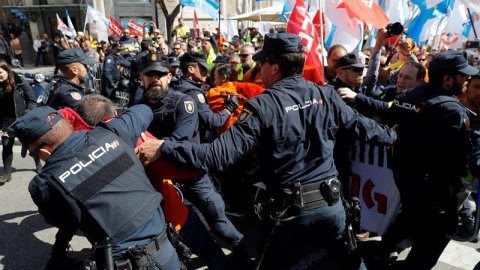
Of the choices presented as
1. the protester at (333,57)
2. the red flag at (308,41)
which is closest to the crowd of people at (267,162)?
the red flag at (308,41)

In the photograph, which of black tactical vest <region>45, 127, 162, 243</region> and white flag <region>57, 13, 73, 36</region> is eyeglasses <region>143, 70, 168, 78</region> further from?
white flag <region>57, 13, 73, 36</region>

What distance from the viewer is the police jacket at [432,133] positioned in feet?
8.36

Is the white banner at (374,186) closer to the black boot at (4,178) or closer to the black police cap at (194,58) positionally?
the black police cap at (194,58)

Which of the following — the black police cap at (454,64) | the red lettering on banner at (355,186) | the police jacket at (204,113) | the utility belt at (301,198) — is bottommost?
the red lettering on banner at (355,186)

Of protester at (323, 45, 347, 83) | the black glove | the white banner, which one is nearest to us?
the white banner

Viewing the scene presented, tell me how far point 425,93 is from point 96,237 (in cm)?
258

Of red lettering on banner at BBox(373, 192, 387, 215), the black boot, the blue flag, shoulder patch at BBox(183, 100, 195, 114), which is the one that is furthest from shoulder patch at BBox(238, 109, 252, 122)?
the blue flag

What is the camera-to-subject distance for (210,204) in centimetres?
315

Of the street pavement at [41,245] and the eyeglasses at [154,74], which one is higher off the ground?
the eyeglasses at [154,74]

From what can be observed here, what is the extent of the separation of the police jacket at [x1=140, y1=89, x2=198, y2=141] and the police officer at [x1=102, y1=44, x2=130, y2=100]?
7068 millimetres

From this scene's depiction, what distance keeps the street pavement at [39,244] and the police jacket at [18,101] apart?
1247mm

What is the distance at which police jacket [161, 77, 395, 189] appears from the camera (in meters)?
2.01

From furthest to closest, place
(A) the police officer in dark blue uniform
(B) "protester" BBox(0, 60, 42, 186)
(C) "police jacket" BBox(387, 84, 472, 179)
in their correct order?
(B) "protester" BBox(0, 60, 42, 186), (A) the police officer in dark blue uniform, (C) "police jacket" BBox(387, 84, 472, 179)

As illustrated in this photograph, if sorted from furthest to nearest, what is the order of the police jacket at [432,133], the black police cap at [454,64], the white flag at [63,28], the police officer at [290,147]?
the white flag at [63,28] < the black police cap at [454,64] < the police jacket at [432,133] < the police officer at [290,147]
